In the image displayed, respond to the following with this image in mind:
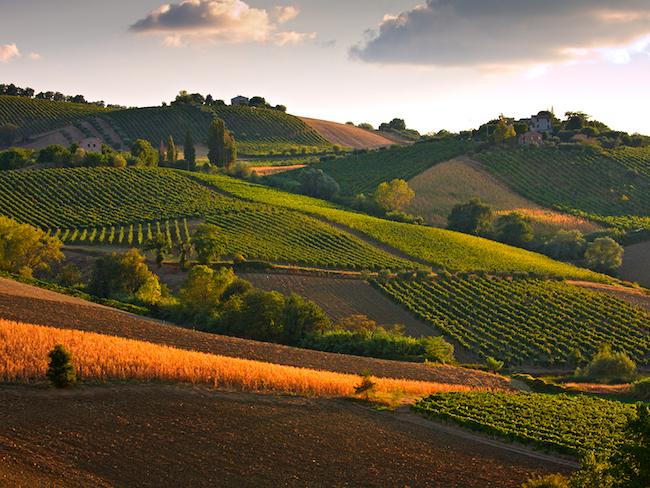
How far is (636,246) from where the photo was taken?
78125mm

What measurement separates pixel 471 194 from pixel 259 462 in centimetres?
8606

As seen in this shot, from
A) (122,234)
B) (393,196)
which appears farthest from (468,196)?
(122,234)

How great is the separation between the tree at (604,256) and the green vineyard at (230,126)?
82819 millimetres

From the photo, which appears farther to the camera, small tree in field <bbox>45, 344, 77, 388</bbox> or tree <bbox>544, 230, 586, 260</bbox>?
tree <bbox>544, 230, 586, 260</bbox>

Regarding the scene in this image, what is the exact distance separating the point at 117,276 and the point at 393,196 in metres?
52.1

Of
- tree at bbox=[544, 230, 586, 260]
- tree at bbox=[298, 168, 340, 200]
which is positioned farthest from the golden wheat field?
tree at bbox=[298, 168, 340, 200]

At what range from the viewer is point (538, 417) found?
2084cm

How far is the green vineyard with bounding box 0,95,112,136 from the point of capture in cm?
14088

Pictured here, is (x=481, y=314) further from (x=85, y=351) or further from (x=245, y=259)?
(x=85, y=351)

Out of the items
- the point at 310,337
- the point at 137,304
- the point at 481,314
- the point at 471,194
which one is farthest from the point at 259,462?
the point at 471,194

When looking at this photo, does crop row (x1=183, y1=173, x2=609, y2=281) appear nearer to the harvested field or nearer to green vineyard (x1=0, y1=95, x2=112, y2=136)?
the harvested field

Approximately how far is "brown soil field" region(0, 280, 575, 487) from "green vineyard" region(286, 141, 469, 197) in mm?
80444

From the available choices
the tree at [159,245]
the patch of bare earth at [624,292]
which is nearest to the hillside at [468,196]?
the patch of bare earth at [624,292]

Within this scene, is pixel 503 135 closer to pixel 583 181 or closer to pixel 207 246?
pixel 583 181
